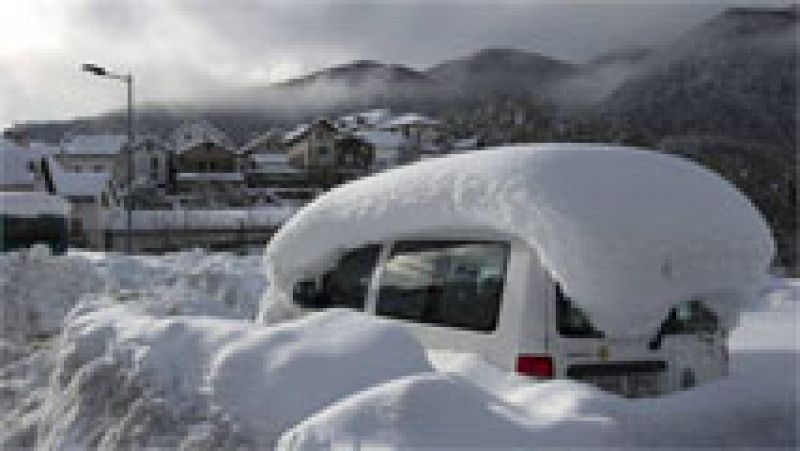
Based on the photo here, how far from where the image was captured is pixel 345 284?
7957 mm

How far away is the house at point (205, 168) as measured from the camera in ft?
252

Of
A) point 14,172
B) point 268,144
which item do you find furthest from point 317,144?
point 14,172

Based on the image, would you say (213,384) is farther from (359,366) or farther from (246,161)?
(246,161)

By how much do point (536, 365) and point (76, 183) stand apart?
64.0 metres

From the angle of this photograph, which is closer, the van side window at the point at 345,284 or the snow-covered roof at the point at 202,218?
the van side window at the point at 345,284

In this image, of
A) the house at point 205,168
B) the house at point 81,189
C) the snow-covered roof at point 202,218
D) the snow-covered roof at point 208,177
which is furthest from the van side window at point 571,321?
the snow-covered roof at point 208,177

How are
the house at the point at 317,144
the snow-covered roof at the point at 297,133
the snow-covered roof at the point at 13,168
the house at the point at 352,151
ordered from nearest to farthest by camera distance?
the snow-covered roof at the point at 13,168, the house at the point at 352,151, the house at the point at 317,144, the snow-covered roof at the point at 297,133

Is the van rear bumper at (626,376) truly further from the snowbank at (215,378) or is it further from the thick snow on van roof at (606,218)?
the snowbank at (215,378)

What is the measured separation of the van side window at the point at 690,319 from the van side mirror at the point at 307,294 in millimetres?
2625

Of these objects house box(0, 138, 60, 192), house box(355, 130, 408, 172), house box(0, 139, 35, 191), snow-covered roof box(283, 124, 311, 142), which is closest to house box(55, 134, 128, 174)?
snow-covered roof box(283, 124, 311, 142)

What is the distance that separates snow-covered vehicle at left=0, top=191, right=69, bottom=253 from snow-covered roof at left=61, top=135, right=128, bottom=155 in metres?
74.7

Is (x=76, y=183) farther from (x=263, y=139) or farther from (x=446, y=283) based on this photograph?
(x=446, y=283)

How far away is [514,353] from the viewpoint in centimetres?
636

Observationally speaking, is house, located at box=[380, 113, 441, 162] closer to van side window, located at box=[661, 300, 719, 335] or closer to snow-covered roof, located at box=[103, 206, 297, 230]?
snow-covered roof, located at box=[103, 206, 297, 230]
